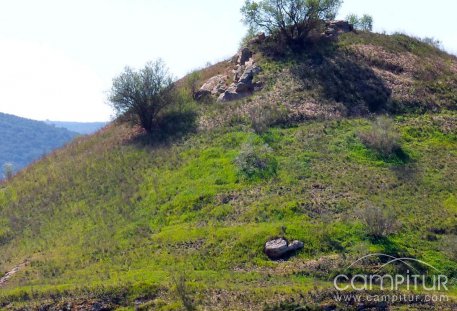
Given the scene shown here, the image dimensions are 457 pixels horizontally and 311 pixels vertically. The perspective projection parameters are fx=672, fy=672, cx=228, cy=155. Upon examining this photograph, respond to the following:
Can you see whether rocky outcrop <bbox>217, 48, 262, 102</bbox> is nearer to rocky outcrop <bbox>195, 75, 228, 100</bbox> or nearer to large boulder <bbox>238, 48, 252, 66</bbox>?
large boulder <bbox>238, 48, 252, 66</bbox>

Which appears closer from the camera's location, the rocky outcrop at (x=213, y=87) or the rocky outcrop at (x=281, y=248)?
the rocky outcrop at (x=281, y=248)

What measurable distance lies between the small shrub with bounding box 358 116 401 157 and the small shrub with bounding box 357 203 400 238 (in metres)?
11.4

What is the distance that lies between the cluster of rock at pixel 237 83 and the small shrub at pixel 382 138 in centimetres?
1244


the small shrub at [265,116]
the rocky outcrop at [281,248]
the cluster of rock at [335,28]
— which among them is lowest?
the rocky outcrop at [281,248]

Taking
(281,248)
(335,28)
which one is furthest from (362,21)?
(281,248)

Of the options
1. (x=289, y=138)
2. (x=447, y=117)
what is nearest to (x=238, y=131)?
(x=289, y=138)

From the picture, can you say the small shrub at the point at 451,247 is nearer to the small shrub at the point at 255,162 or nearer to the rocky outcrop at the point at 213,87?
the small shrub at the point at 255,162

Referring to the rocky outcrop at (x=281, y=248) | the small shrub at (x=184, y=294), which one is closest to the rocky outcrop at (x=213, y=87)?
the rocky outcrop at (x=281, y=248)

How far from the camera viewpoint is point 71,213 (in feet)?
163

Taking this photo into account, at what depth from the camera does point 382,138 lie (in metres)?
50.9

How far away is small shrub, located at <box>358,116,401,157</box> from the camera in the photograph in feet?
166

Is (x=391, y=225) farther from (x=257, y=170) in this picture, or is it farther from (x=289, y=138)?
(x=289, y=138)

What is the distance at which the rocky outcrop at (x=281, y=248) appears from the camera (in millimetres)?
38469

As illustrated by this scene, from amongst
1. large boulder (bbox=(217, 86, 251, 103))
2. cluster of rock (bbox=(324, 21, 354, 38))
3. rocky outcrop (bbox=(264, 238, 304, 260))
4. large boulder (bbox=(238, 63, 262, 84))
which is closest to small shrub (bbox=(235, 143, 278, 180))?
rocky outcrop (bbox=(264, 238, 304, 260))
